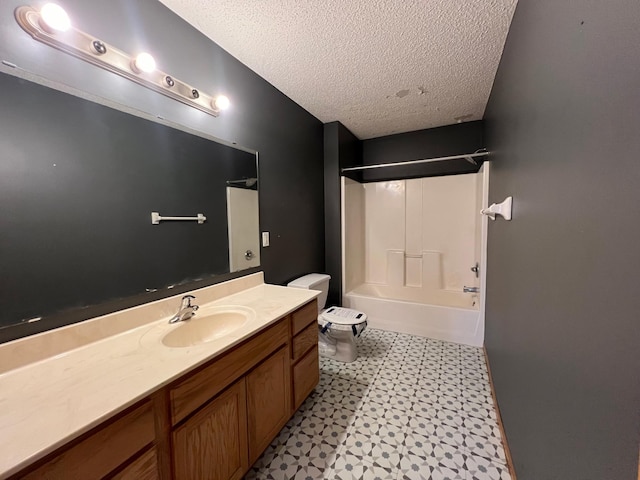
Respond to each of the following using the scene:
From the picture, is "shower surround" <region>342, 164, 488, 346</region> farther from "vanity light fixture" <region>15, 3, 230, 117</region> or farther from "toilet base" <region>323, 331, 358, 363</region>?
"vanity light fixture" <region>15, 3, 230, 117</region>

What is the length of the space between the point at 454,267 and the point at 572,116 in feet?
9.42

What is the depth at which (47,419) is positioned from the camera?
25.3 inches

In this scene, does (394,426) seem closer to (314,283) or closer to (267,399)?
(267,399)

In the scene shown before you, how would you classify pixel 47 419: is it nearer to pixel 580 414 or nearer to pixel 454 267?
pixel 580 414

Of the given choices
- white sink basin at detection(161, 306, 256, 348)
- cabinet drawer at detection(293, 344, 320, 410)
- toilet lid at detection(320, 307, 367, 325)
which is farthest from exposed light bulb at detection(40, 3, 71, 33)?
toilet lid at detection(320, 307, 367, 325)

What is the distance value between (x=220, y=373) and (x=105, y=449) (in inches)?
15.1

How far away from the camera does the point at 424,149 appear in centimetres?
323

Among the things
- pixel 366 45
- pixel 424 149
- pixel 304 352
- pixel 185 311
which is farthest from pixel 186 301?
pixel 424 149

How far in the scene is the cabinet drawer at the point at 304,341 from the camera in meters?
1.54

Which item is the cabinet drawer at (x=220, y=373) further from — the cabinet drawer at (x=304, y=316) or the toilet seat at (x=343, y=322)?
the toilet seat at (x=343, y=322)

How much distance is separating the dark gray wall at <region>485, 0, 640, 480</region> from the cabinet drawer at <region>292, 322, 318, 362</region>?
111 centimetres

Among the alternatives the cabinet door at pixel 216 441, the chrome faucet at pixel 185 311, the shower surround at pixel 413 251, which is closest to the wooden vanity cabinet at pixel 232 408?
the cabinet door at pixel 216 441

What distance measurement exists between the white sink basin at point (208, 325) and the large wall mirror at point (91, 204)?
8.9 inches

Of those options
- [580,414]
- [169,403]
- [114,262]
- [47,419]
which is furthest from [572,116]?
[114,262]
